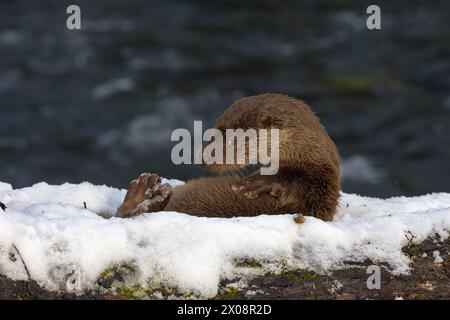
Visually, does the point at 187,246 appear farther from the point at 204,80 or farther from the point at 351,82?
the point at 351,82

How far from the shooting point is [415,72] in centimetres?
1520

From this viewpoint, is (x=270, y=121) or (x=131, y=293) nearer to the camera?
(x=131, y=293)

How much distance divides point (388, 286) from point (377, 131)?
31.1 ft

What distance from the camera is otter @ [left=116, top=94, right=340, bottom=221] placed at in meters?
5.60

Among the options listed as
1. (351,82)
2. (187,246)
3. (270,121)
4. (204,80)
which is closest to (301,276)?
(187,246)

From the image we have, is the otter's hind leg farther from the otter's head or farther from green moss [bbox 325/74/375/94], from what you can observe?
green moss [bbox 325/74/375/94]

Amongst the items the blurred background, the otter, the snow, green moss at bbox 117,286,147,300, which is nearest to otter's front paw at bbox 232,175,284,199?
the otter

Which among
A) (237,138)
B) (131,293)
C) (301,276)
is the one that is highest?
(237,138)

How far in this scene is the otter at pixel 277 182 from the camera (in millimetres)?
5602

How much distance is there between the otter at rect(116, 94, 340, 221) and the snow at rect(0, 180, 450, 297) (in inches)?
20.9

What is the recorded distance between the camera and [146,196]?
5785mm

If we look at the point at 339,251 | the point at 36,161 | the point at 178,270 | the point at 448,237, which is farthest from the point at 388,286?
the point at 36,161

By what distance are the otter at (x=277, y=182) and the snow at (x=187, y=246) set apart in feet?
1.74

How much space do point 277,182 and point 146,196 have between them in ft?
2.95
